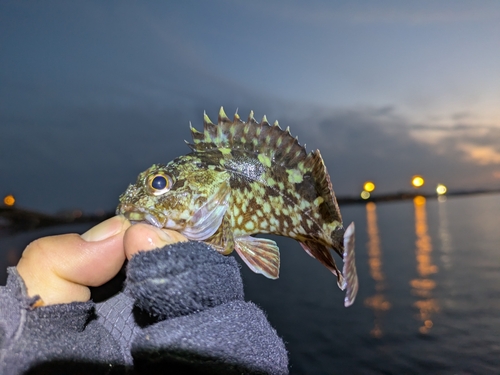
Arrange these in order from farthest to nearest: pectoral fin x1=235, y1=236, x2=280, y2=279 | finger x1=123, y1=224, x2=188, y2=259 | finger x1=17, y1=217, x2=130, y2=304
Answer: pectoral fin x1=235, y1=236, x2=280, y2=279, finger x1=123, y1=224, x2=188, y2=259, finger x1=17, y1=217, x2=130, y2=304

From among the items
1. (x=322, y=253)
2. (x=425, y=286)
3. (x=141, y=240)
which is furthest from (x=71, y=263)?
(x=425, y=286)

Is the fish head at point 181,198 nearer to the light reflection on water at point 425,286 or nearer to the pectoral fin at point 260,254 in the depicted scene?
the pectoral fin at point 260,254

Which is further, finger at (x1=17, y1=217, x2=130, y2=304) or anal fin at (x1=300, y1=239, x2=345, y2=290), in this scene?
anal fin at (x1=300, y1=239, x2=345, y2=290)

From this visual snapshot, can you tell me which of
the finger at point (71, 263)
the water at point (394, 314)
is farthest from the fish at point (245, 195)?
the water at point (394, 314)

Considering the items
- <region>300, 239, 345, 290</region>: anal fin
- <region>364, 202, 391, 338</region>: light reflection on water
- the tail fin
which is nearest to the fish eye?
<region>300, 239, 345, 290</region>: anal fin

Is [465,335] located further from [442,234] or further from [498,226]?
[498,226]

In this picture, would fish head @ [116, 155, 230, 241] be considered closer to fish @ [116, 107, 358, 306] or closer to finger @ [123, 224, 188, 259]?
fish @ [116, 107, 358, 306]

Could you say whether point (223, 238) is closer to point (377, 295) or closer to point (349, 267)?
point (349, 267)
